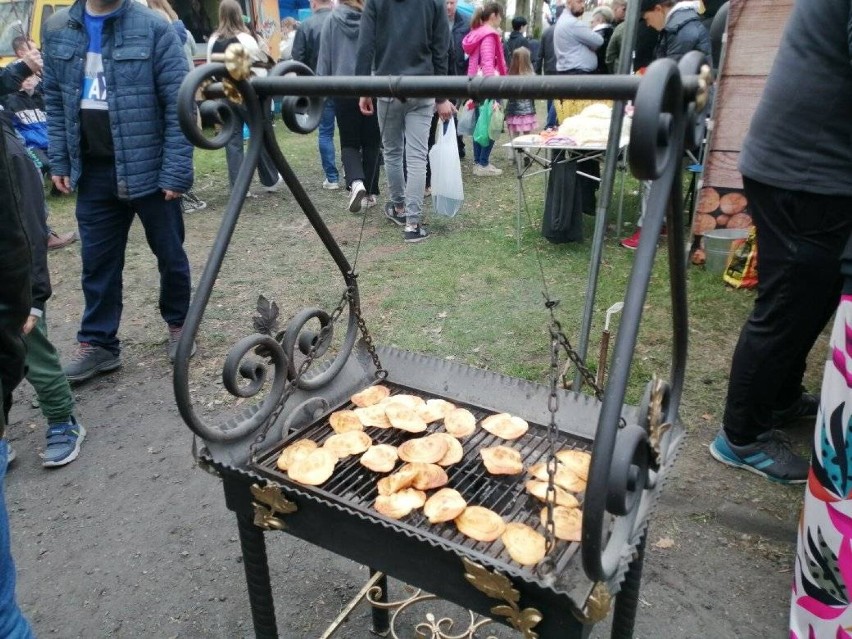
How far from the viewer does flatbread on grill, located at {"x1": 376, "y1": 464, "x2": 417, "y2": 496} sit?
160cm

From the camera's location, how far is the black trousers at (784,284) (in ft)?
7.52

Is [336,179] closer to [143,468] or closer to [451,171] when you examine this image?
[451,171]

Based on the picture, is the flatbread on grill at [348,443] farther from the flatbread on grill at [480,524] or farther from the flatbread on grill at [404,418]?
the flatbread on grill at [480,524]

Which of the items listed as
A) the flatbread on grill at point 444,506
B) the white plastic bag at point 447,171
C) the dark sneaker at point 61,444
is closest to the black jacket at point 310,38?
the white plastic bag at point 447,171

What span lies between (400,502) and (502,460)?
0.30 m

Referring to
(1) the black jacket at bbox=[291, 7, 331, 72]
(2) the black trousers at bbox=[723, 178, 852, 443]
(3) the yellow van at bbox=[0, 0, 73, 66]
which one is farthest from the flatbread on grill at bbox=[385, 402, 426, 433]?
(3) the yellow van at bbox=[0, 0, 73, 66]

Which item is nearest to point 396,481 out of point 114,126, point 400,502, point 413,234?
point 400,502

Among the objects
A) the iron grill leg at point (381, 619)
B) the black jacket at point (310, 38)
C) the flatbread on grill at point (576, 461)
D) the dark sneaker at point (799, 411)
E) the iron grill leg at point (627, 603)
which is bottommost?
the iron grill leg at point (381, 619)

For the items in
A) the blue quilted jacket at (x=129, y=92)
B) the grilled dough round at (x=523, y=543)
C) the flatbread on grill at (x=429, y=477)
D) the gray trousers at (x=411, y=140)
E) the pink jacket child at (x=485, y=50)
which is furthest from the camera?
the pink jacket child at (x=485, y=50)

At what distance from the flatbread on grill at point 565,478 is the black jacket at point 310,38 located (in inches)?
231

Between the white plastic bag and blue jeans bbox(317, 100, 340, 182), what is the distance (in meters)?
1.77

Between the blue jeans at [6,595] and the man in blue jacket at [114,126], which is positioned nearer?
the blue jeans at [6,595]

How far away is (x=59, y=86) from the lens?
10.9 feet

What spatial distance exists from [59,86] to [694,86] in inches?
132
